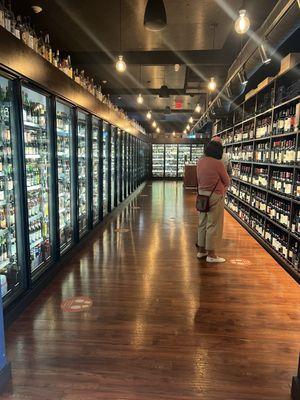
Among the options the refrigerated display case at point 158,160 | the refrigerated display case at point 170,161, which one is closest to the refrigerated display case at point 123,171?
the refrigerated display case at point 158,160

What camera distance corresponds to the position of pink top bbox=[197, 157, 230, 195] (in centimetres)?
415

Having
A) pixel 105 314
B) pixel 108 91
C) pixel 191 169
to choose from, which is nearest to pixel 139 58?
pixel 108 91

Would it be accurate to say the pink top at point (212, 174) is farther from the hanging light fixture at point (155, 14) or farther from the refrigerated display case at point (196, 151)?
the refrigerated display case at point (196, 151)

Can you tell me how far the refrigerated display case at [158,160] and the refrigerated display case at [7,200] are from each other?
16.3 meters

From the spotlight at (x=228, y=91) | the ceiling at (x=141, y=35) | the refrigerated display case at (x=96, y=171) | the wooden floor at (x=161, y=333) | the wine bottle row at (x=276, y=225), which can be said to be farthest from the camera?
the refrigerated display case at (x=96, y=171)

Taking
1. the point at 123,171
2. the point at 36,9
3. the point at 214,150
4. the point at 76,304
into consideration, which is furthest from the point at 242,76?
the point at 123,171

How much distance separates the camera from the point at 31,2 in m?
4.29

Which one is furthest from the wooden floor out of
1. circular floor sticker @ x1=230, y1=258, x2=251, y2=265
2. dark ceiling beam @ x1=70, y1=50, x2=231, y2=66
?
dark ceiling beam @ x1=70, y1=50, x2=231, y2=66

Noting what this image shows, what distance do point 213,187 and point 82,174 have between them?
2396mm

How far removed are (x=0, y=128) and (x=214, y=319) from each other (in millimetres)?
2653

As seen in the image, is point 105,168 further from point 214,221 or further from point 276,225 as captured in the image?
point 276,225

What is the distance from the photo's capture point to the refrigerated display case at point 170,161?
1884 centimetres

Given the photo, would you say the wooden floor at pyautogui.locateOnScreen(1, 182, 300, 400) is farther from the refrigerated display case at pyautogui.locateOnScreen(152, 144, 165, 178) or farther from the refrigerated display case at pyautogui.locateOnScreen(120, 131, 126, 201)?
the refrigerated display case at pyautogui.locateOnScreen(152, 144, 165, 178)

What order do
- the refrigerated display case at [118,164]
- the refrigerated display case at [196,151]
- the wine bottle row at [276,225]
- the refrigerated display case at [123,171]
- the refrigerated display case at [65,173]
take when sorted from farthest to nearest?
the refrigerated display case at [196,151]
the refrigerated display case at [123,171]
the refrigerated display case at [118,164]
the refrigerated display case at [65,173]
the wine bottle row at [276,225]
